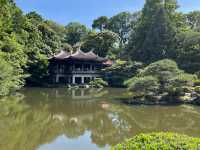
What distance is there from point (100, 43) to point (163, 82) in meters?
25.4

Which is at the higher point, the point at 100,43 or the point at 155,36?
the point at 100,43

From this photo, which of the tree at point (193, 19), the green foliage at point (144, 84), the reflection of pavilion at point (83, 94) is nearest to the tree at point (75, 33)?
the tree at point (193, 19)

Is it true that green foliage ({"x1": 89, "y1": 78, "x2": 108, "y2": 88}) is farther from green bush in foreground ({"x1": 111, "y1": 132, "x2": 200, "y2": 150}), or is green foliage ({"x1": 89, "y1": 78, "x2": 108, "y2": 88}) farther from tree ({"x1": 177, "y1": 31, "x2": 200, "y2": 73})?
green bush in foreground ({"x1": 111, "y1": 132, "x2": 200, "y2": 150})

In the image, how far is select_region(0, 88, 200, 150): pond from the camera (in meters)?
10.1

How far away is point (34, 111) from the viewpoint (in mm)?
16172

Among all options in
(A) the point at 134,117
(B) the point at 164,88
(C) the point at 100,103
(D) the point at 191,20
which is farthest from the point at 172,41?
(A) the point at 134,117

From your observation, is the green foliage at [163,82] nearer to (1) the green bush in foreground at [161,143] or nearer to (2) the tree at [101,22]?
(1) the green bush in foreground at [161,143]

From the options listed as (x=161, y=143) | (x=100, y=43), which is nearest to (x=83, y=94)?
(x=100, y=43)

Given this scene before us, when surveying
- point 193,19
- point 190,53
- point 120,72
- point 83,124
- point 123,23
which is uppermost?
point 123,23

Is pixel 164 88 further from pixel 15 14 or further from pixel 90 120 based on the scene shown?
pixel 15 14

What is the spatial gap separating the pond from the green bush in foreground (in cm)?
531

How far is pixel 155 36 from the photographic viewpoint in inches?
1484

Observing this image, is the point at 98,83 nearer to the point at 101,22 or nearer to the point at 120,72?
the point at 120,72

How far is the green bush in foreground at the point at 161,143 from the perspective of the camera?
4.23 meters
